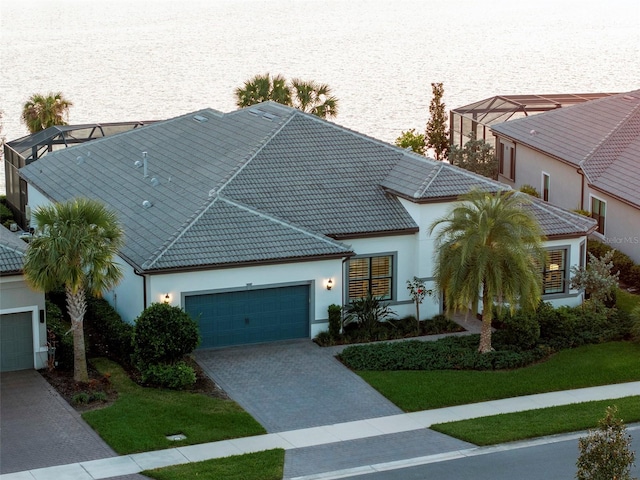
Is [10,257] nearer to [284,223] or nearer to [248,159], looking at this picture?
[284,223]

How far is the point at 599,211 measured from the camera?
144 ft

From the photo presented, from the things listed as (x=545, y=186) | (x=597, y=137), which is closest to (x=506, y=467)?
(x=597, y=137)

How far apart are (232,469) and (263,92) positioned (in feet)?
101

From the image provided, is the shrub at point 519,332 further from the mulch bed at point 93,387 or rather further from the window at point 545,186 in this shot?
the window at point 545,186

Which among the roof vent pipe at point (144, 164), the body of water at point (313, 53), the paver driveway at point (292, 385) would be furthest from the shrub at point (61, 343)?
the body of water at point (313, 53)

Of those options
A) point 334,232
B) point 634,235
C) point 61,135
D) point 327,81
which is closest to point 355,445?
point 334,232

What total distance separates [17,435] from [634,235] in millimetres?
23481

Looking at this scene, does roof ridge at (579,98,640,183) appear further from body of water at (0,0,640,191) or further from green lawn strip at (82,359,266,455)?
body of water at (0,0,640,191)

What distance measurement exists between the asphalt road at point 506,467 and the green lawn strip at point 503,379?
330 cm

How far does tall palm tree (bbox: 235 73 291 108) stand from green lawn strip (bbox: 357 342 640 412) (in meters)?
23.8

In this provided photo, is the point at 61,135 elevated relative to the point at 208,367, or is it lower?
elevated

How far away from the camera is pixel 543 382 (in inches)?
1240

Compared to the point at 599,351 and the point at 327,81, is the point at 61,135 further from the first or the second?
the point at 327,81

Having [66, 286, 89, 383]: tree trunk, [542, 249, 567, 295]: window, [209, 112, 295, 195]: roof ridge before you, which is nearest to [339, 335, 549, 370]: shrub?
[542, 249, 567, 295]: window
